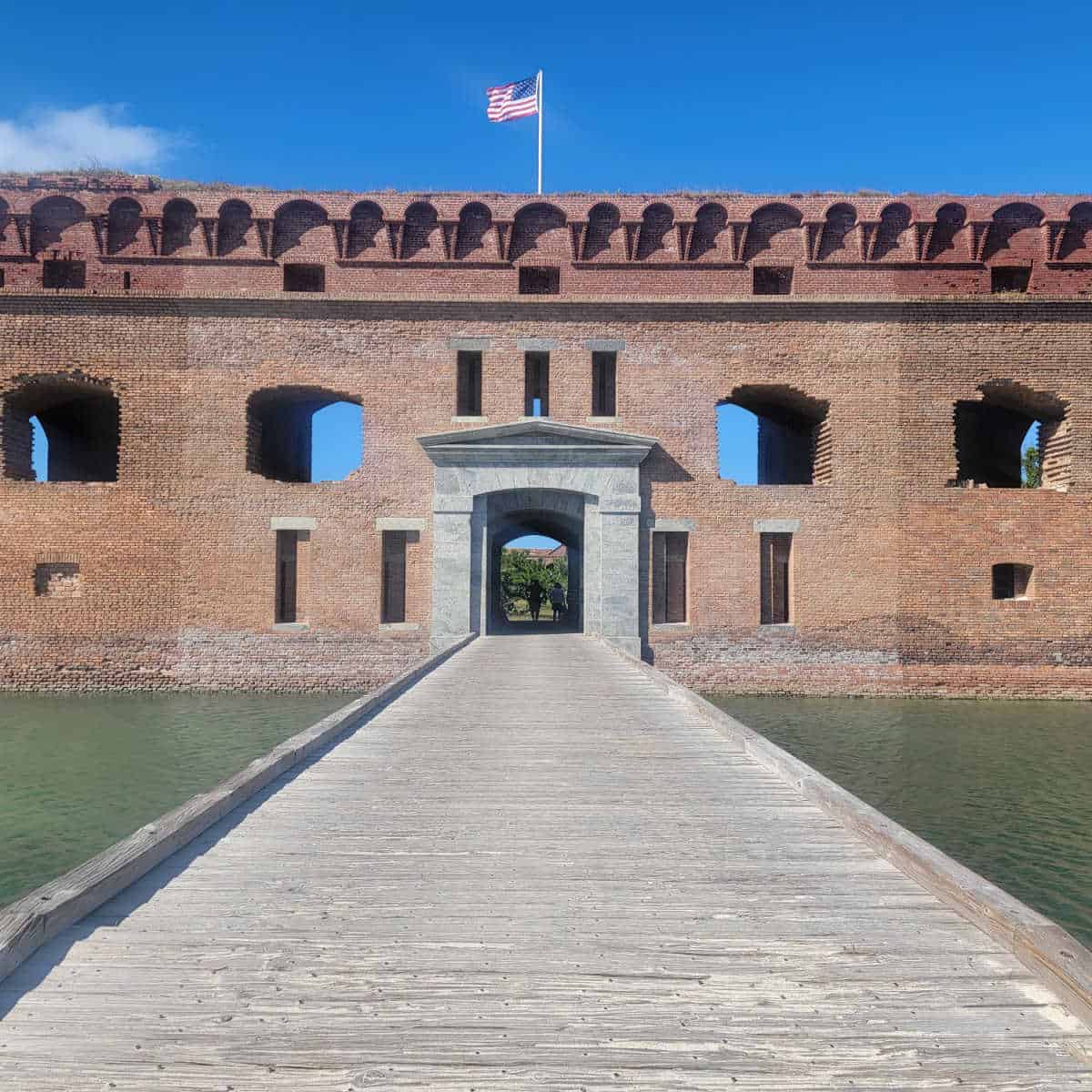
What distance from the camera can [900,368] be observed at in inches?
679

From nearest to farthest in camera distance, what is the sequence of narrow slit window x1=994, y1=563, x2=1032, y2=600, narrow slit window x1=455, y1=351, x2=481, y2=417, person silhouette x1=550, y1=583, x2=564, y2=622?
narrow slit window x1=994, y1=563, x2=1032, y2=600
narrow slit window x1=455, y1=351, x2=481, y2=417
person silhouette x1=550, y1=583, x2=564, y2=622

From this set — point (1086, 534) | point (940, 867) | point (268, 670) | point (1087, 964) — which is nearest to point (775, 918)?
point (940, 867)

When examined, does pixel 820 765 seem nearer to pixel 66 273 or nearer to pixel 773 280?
pixel 773 280

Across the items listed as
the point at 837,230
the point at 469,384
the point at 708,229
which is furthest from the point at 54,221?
the point at 837,230

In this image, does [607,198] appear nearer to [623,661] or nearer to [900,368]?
[900,368]

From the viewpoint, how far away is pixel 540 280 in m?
18.0

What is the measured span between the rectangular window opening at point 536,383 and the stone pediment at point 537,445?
0.66m

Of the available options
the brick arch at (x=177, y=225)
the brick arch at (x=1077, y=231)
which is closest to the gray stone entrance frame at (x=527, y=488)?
the brick arch at (x=177, y=225)

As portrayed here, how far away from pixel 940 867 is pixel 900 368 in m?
15.5

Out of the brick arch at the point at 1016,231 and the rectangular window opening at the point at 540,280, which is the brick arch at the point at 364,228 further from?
the brick arch at the point at 1016,231

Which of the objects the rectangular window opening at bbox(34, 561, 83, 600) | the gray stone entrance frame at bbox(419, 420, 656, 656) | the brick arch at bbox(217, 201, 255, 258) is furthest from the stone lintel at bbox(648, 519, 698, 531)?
the rectangular window opening at bbox(34, 561, 83, 600)

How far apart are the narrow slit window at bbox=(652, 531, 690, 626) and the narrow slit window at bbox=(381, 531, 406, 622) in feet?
17.5

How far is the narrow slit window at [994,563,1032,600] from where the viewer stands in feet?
57.0

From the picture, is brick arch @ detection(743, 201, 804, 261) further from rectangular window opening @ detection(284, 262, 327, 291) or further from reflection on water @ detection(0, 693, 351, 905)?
reflection on water @ detection(0, 693, 351, 905)
